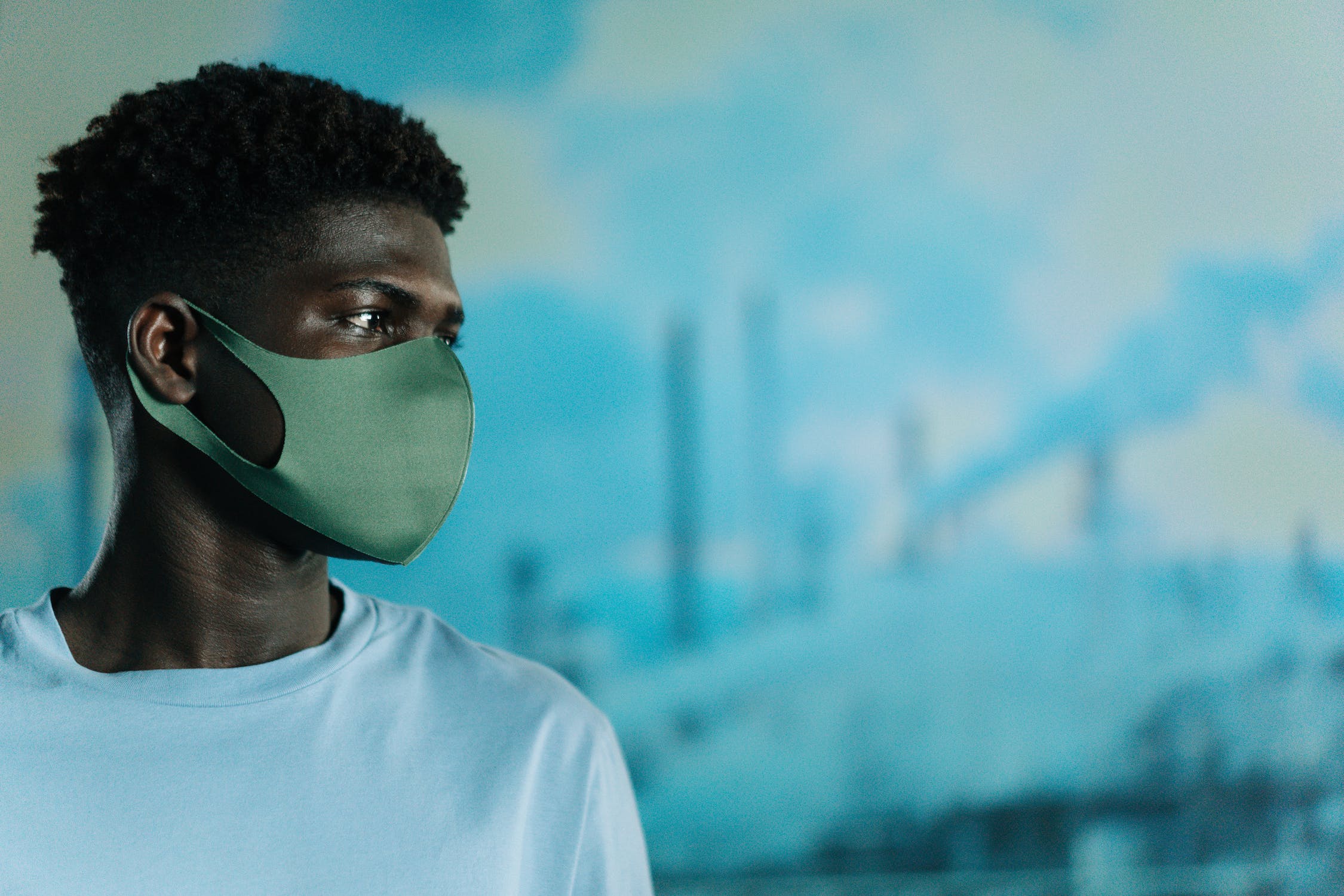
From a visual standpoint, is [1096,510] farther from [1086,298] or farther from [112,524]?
[112,524]

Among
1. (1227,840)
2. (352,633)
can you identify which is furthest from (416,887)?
(1227,840)

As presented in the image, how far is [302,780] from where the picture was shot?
86 centimetres

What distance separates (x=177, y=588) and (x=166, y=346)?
8.8 inches

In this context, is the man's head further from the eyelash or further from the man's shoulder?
the man's shoulder

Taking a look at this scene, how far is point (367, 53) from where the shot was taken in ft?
6.95

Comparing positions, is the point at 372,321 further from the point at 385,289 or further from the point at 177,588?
the point at 177,588

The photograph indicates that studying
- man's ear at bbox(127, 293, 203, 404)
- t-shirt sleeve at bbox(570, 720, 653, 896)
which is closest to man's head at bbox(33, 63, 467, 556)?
man's ear at bbox(127, 293, 203, 404)

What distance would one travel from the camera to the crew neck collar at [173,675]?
0.87 m

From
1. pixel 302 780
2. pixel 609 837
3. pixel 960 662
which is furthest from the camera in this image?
pixel 960 662

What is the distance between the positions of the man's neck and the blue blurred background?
1119mm

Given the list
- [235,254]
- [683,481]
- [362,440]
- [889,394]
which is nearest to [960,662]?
[889,394]

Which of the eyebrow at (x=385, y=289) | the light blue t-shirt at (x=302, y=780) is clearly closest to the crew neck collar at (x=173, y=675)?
the light blue t-shirt at (x=302, y=780)

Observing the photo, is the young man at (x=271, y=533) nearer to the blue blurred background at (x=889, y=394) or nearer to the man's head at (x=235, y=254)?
the man's head at (x=235, y=254)

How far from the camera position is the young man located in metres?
0.84
